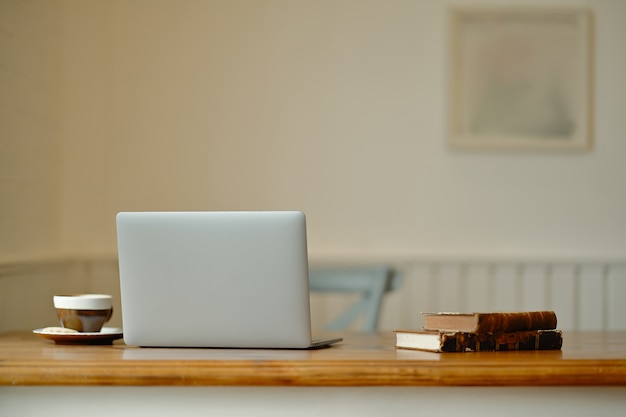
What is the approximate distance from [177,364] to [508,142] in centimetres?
229

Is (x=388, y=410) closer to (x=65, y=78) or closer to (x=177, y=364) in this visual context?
(x=177, y=364)

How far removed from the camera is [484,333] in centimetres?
148

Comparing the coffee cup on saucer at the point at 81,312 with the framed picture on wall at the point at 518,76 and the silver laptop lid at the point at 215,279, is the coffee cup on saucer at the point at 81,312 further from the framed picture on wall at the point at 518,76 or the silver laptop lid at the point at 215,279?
the framed picture on wall at the point at 518,76

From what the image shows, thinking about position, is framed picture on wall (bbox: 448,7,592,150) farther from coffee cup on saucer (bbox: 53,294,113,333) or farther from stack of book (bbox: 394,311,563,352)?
coffee cup on saucer (bbox: 53,294,113,333)

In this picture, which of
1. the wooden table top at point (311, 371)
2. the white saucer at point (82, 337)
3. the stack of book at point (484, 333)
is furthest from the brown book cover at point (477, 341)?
the white saucer at point (82, 337)

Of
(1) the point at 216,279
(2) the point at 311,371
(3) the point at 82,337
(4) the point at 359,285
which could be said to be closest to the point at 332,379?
(2) the point at 311,371

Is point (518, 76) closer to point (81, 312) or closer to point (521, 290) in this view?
point (521, 290)

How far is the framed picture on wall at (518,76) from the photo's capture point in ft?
10.9

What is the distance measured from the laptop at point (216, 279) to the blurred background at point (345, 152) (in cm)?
182

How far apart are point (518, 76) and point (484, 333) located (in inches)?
81.3

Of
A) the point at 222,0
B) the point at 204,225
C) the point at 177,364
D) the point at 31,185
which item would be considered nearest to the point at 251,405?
the point at 177,364

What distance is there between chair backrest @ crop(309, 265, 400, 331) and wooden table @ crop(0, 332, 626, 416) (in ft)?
4.39

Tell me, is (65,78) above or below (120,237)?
above

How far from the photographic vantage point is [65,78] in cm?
330
